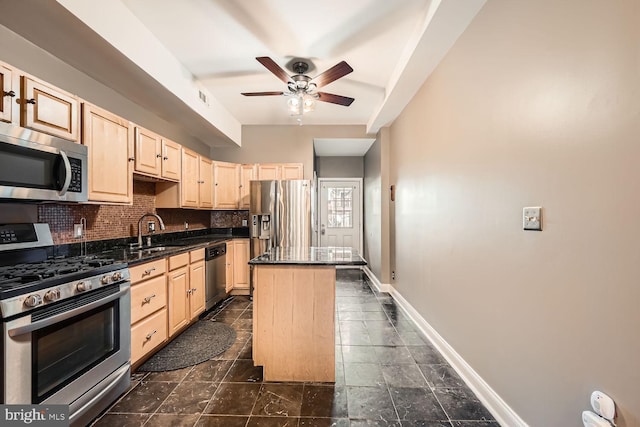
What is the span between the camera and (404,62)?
254cm

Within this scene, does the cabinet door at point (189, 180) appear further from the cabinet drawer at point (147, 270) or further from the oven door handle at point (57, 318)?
the oven door handle at point (57, 318)

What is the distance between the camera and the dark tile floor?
5.29ft

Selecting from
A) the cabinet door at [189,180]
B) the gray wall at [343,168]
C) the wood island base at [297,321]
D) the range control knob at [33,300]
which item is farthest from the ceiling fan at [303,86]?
the gray wall at [343,168]

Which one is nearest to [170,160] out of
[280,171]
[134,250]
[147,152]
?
[147,152]

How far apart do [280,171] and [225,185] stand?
89 centimetres

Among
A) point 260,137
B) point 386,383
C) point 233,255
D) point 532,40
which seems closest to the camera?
point 532,40

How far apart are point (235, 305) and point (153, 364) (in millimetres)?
1487

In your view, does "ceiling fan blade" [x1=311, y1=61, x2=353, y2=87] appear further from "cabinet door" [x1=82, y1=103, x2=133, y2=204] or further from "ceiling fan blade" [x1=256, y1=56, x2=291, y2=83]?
"cabinet door" [x1=82, y1=103, x2=133, y2=204]

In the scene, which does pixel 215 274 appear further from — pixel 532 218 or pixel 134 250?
pixel 532 218

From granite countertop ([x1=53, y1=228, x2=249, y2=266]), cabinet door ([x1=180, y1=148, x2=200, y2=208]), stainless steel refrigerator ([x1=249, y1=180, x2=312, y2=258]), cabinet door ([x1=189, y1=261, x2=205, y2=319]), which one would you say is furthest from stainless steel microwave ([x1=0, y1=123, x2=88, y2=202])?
stainless steel refrigerator ([x1=249, y1=180, x2=312, y2=258])

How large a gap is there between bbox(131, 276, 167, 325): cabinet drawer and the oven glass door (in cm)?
22

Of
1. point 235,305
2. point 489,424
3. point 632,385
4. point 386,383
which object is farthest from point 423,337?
point 235,305

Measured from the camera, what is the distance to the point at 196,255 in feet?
9.84

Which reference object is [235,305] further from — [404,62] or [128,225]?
[404,62]
